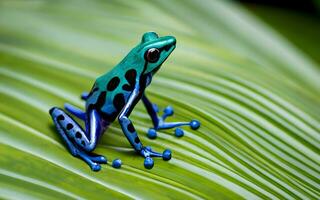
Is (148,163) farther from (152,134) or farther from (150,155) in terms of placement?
(152,134)

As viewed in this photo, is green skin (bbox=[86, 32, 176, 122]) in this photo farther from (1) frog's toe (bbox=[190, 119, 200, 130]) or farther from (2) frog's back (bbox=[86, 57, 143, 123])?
(1) frog's toe (bbox=[190, 119, 200, 130])

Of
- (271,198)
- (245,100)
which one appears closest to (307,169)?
(271,198)

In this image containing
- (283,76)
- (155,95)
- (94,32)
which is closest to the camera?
(155,95)

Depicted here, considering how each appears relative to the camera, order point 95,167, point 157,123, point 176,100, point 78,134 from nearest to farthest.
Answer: point 95,167, point 78,134, point 157,123, point 176,100

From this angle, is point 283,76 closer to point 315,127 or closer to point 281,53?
point 281,53

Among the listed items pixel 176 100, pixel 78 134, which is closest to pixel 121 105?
pixel 78 134
